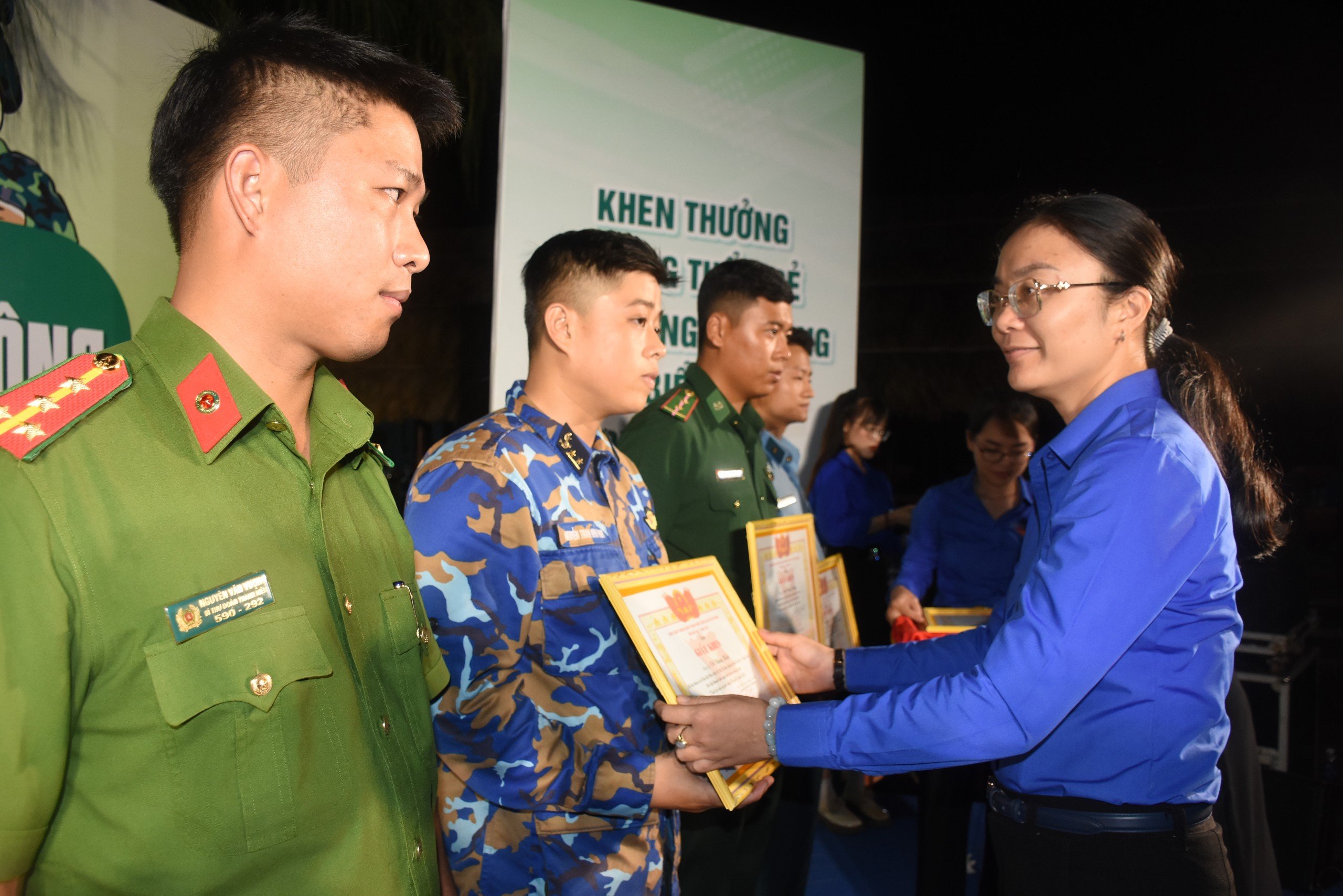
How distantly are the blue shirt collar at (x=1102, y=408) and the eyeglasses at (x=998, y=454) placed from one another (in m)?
1.84

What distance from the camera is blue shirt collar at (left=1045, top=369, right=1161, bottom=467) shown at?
1606 millimetres

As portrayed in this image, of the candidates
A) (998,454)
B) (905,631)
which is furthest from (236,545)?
(998,454)

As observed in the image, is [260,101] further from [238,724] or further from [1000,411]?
[1000,411]

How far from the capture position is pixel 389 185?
112 cm

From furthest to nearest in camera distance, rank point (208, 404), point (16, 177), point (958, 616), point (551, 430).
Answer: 1. point (958, 616)
2. point (16, 177)
3. point (551, 430)
4. point (208, 404)

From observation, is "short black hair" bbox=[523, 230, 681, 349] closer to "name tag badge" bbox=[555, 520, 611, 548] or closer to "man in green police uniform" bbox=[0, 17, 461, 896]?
"name tag badge" bbox=[555, 520, 611, 548]

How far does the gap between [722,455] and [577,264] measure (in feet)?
3.40

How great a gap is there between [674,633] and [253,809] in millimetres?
941

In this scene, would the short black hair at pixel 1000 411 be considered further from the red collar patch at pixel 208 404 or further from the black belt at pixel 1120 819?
the red collar patch at pixel 208 404

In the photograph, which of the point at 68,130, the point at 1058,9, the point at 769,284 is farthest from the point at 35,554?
the point at 1058,9

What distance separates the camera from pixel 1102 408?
1.62 meters

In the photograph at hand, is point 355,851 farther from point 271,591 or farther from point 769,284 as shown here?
point 769,284

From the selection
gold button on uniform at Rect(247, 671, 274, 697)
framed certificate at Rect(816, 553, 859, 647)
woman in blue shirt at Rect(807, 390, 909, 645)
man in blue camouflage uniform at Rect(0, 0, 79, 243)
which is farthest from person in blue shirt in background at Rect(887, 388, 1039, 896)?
man in blue camouflage uniform at Rect(0, 0, 79, 243)

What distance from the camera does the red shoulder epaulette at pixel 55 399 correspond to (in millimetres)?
840
